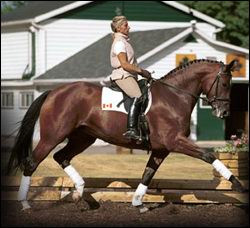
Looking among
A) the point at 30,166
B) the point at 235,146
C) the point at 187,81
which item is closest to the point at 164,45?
the point at 235,146

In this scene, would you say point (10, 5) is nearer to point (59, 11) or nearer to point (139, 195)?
point (59, 11)

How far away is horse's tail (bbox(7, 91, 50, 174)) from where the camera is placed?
9703mm

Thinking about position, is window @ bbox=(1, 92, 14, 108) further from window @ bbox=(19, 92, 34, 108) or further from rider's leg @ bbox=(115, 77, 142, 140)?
rider's leg @ bbox=(115, 77, 142, 140)

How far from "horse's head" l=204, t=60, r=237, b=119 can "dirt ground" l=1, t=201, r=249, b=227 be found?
1460mm

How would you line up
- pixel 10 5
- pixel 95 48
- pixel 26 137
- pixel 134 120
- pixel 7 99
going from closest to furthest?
pixel 134 120 < pixel 26 137 < pixel 95 48 < pixel 7 99 < pixel 10 5

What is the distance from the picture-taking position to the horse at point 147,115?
9.27 m

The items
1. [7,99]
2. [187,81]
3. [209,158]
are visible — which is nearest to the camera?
[209,158]

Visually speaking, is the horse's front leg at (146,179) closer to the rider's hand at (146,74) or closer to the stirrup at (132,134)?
the stirrup at (132,134)

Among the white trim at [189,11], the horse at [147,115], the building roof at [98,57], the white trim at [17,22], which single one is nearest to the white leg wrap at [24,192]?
the horse at [147,115]

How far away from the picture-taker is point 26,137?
32.2 feet

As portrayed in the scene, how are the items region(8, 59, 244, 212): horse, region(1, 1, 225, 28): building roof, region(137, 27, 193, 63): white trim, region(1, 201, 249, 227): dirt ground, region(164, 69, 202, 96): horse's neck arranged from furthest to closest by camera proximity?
1. region(1, 1, 225, 28): building roof
2. region(137, 27, 193, 63): white trim
3. region(164, 69, 202, 96): horse's neck
4. region(8, 59, 244, 212): horse
5. region(1, 201, 249, 227): dirt ground

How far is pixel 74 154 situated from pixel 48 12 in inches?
929

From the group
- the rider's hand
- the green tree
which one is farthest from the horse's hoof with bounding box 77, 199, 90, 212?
the green tree

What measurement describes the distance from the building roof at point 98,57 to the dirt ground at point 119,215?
18625 mm
